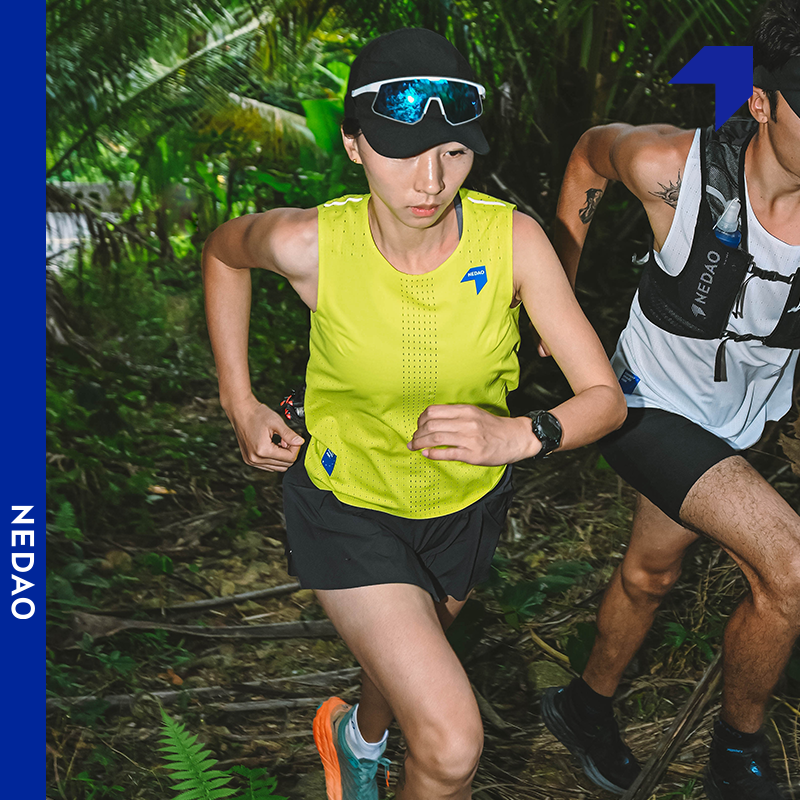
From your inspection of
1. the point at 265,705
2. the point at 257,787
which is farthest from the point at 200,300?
the point at 257,787

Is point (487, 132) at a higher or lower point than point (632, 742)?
higher

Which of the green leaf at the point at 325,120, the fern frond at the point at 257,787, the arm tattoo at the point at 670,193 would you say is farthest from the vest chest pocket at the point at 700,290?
the green leaf at the point at 325,120

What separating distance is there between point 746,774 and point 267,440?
145 cm

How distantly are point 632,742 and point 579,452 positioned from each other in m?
1.77

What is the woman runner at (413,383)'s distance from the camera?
173cm

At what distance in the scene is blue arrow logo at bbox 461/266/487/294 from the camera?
6.12 feet

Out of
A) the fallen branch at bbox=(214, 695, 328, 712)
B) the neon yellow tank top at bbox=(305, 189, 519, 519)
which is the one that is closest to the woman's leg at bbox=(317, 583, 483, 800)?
the neon yellow tank top at bbox=(305, 189, 519, 519)

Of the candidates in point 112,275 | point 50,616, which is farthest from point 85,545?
point 112,275

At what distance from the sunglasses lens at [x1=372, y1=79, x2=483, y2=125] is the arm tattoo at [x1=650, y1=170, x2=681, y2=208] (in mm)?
740

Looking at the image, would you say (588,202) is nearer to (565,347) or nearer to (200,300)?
(565,347)

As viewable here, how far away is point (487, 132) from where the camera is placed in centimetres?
470

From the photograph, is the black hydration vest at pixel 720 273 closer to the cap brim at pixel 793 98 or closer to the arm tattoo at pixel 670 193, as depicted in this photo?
the arm tattoo at pixel 670 193

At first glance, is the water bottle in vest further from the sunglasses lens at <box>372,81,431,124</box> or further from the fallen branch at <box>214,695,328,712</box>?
the fallen branch at <box>214,695,328,712</box>

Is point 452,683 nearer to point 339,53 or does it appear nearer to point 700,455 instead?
point 700,455
